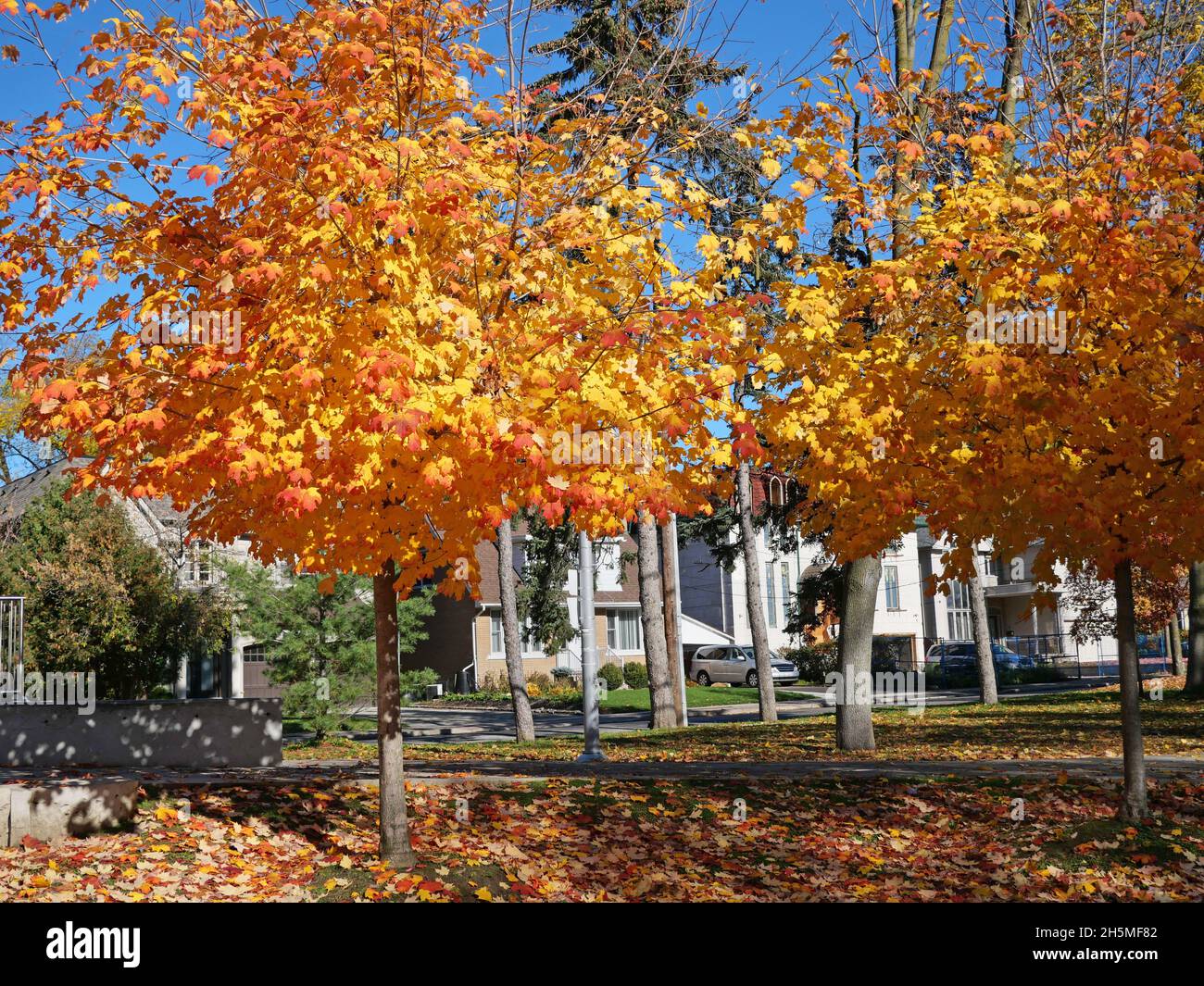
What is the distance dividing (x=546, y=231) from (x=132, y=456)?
9.43 feet

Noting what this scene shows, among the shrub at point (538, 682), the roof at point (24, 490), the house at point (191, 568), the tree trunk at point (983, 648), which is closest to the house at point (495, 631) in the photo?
the shrub at point (538, 682)

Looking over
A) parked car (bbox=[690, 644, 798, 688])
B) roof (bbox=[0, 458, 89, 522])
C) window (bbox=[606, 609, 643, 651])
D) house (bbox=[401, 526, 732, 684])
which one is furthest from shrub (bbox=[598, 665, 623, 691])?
roof (bbox=[0, 458, 89, 522])

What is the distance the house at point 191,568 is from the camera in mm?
24125

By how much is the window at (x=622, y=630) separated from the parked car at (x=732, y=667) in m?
2.78

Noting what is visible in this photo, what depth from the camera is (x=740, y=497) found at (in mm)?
25078

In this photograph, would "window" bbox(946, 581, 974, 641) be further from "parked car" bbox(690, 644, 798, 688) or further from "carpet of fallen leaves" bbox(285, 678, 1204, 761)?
"carpet of fallen leaves" bbox(285, 678, 1204, 761)

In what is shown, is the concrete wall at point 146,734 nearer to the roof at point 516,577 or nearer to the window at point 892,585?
the roof at point 516,577

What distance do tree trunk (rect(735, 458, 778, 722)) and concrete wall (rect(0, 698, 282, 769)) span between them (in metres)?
12.4

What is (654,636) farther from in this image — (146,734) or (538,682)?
(538,682)

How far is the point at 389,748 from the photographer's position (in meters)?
6.89

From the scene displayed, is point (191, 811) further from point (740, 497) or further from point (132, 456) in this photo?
point (740, 497)

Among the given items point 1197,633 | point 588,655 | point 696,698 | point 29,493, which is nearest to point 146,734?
point 588,655

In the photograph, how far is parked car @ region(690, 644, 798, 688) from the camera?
140 feet

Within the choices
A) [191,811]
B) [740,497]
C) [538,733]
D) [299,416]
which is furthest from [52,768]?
[740,497]
